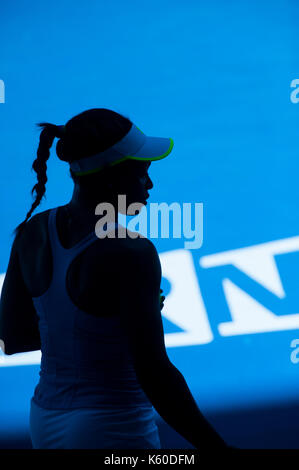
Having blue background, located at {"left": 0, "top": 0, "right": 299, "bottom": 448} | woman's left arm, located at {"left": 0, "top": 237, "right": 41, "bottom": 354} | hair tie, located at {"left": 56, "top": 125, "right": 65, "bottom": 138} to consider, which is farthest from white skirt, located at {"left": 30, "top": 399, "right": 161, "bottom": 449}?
blue background, located at {"left": 0, "top": 0, "right": 299, "bottom": 448}

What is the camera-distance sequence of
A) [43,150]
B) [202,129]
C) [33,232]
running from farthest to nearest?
[202,129]
[43,150]
[33,232]

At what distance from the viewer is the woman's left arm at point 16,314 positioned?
35.2 inches

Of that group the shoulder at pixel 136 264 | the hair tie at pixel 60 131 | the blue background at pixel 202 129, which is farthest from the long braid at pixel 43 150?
the blue background at pixel 202 129

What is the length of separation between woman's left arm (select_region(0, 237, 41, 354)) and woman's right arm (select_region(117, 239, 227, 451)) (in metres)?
0.27

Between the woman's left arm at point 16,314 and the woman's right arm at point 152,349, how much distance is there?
27cm

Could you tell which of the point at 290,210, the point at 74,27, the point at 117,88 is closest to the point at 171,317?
the point at 290,210

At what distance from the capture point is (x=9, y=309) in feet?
2.98

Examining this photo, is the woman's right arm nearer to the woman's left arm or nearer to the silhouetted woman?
the silhouetted woman

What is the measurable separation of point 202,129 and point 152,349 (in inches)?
67.4

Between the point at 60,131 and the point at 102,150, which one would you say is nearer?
the point at 102,150

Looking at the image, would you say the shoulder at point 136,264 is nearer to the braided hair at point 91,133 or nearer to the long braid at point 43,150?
the braided hair at point 91,133

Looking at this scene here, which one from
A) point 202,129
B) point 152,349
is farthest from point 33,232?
point 202,129

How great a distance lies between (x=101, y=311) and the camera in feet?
2.39

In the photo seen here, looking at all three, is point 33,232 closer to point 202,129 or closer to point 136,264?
point 136,264
